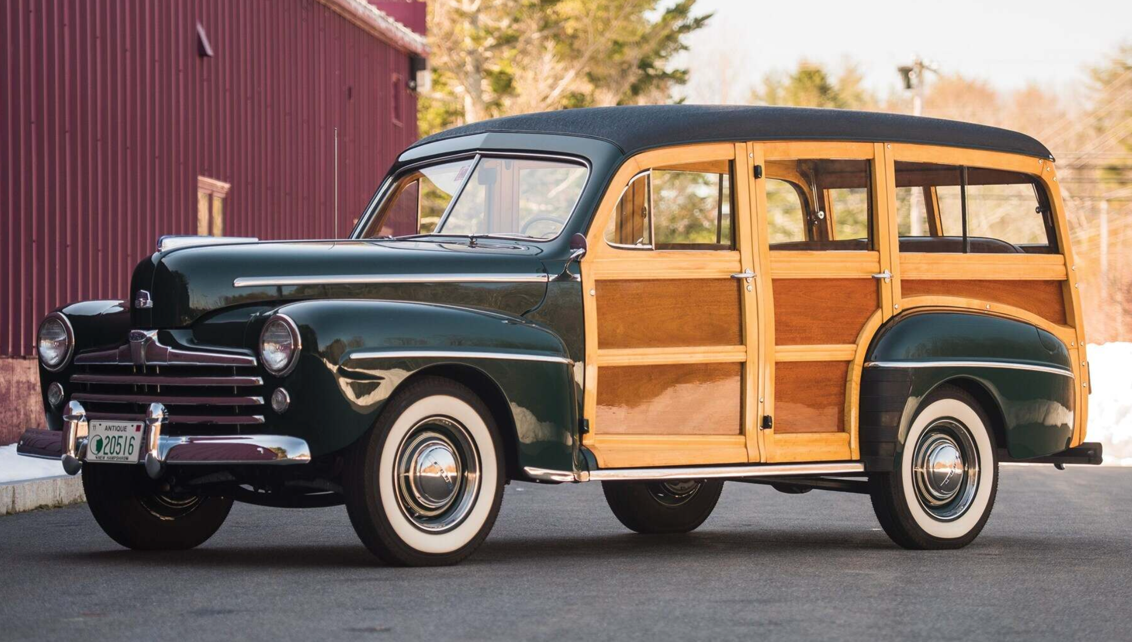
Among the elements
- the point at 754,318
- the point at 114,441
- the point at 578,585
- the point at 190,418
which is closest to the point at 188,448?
the point at 190,418

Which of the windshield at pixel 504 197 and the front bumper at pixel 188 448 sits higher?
the windshield at pixel 504 197

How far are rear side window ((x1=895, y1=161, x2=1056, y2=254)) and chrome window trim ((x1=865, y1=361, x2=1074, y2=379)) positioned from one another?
661 mm

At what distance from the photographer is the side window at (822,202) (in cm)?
900

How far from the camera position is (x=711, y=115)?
28.2 ft

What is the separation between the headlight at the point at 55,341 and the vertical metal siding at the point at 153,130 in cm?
765

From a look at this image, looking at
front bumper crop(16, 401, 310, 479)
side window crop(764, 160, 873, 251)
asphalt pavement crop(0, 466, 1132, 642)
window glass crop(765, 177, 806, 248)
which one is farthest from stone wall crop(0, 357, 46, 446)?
side window crop(764, 160, 873, 251)

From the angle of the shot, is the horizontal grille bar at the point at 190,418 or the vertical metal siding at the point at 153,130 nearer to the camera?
the horizontal grille bar at the point at 190,418

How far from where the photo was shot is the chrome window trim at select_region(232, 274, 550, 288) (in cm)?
759

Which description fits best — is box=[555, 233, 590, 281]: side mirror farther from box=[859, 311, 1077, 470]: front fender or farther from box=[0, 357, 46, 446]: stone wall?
box=[0, 357, 46, 446]: stone wall

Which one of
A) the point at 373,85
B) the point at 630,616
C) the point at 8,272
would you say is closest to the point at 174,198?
the point at 8,272

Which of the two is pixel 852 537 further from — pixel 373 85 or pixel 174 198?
pixel 373 85

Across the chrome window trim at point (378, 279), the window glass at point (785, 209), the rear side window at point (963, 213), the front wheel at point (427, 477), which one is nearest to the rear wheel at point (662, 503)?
the window glass at point (785, 209)

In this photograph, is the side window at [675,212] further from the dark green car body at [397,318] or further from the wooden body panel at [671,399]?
the wooden body panel at [671,399]

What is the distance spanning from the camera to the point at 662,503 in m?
9.85
